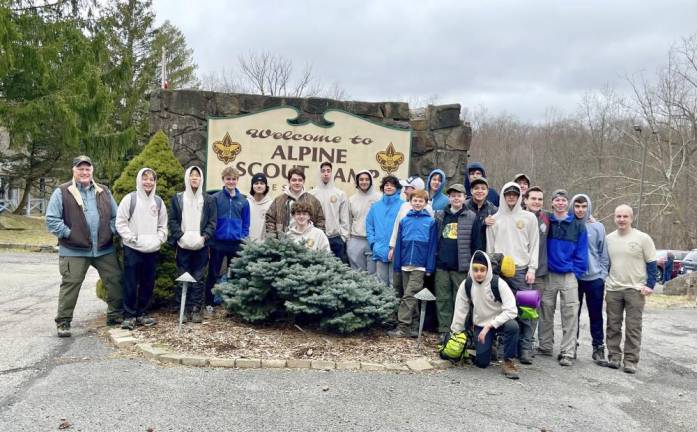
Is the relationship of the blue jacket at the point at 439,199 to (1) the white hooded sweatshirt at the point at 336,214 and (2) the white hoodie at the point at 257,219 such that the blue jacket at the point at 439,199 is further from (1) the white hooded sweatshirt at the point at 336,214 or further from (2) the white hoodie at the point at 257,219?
(2) the white hoodie at the point at 257,219

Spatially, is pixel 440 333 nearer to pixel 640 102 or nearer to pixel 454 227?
pixel 454 227

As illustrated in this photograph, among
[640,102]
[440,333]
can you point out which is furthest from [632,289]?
[640,102]

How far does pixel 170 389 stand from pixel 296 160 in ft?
13.1

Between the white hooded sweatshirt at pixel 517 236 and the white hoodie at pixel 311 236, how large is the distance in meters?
1.70

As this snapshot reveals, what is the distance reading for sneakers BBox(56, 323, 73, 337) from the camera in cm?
556

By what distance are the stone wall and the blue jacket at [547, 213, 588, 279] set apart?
229 cm

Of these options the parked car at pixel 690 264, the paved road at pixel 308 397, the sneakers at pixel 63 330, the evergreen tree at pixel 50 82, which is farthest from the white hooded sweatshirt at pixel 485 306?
the parked car at pixel 690 264

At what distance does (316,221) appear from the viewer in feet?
20.3

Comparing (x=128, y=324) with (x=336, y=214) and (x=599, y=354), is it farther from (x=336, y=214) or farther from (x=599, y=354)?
(x=599, y=354)

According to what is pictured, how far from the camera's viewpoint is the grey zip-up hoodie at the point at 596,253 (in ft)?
18.8

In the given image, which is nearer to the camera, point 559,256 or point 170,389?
point 170,389

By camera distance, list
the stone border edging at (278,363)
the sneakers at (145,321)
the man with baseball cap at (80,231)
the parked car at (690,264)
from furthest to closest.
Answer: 1. the parked car at (690,264)
2. the sneakers at (145,321)
3. the man with baseball cap at (80,231)
4. the stone border edging at (278,363)

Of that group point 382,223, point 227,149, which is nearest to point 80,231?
point 227,149

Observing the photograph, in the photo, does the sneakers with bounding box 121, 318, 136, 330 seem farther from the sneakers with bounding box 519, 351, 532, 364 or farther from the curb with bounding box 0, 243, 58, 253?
the curb with bounding box 0, 243, 58, 253
